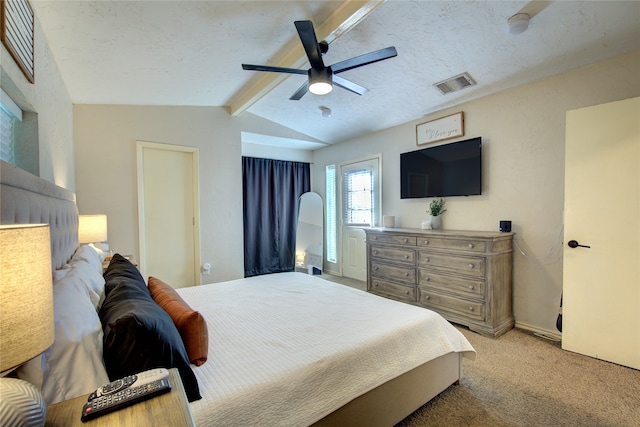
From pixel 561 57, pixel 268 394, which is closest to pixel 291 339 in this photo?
pixel 268 394

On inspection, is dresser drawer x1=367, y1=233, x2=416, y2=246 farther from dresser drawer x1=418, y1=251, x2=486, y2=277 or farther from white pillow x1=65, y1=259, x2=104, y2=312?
white pillow x1=65, y1=259, x2=104, y2=312

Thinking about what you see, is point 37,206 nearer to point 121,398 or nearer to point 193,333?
point 193,333

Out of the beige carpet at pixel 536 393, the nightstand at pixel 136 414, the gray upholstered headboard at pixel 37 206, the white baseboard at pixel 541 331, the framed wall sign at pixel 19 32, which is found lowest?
the beige carpet at pixel 536 393

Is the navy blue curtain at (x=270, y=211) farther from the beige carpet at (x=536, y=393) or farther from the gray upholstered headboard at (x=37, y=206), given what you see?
the beige carpet at (x=536, y=393)

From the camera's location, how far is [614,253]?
2.19m

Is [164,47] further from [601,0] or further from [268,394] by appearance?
[601,0]

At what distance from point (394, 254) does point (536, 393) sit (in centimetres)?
183

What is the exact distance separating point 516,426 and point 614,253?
160cm

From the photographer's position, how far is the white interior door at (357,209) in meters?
4.45

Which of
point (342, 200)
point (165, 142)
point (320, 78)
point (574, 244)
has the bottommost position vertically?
point (574, 244)

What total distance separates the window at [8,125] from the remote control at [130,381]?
139cm

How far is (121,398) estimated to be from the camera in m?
0.75

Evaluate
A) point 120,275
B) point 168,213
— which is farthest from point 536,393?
point 168,213

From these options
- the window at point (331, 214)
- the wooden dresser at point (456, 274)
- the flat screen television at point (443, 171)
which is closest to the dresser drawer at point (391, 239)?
the wooden dresser at point (456, 274)
